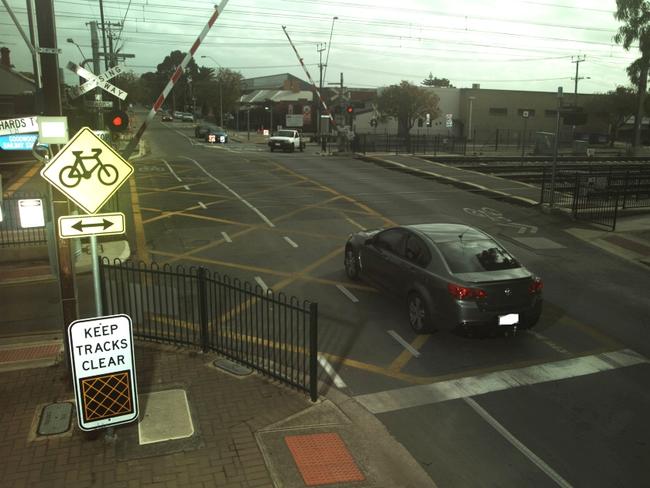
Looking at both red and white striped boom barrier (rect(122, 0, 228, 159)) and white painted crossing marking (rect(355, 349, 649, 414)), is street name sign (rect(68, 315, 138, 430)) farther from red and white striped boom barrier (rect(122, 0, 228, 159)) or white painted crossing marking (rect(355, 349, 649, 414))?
red and white striped boom barrier (rect(122, 0, 228, 159))

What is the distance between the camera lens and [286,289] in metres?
11.4

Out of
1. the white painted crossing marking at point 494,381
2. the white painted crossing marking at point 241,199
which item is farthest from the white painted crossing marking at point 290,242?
the white painted crossing marking at point 494,381

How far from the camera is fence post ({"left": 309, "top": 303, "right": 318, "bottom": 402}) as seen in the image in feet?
21.4

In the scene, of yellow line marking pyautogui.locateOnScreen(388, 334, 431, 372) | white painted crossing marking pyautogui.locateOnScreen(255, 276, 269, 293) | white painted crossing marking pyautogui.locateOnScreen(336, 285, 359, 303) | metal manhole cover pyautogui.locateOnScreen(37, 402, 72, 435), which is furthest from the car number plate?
metal manhole cover pyautogui.locateOnScreen(37, 402, 72, 435)

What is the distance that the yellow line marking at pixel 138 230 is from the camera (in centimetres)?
1397

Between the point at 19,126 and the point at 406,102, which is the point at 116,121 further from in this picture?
the point at 406,102

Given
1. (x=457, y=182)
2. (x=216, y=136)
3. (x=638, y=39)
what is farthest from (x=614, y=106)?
(x=457, y=182)

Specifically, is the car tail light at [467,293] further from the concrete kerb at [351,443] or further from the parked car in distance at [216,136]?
the parked car in distance at [216,136]

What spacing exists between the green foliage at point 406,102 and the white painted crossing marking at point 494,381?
55215mm

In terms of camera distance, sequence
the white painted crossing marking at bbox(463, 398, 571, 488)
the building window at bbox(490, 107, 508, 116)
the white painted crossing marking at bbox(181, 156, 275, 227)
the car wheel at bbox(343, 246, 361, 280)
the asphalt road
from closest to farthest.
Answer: the white painted crossing marking at bbox(463, 398, 571, 488)
the asphalt road
the car wheel at bbox(343, 246, 361, 280)
the white painted crossing marking at bbox(181, 156, 275, 227)
the building window at bbox(490, 107, 508, 116)

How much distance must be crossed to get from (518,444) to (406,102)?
59.4 meters

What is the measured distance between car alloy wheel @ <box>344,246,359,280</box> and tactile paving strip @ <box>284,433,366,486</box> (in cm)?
575

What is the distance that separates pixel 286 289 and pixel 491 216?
1090 centimetres

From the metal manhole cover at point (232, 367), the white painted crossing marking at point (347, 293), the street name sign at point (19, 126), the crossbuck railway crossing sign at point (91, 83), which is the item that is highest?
the crossbuck railway crossing sign at point (91, 83)
